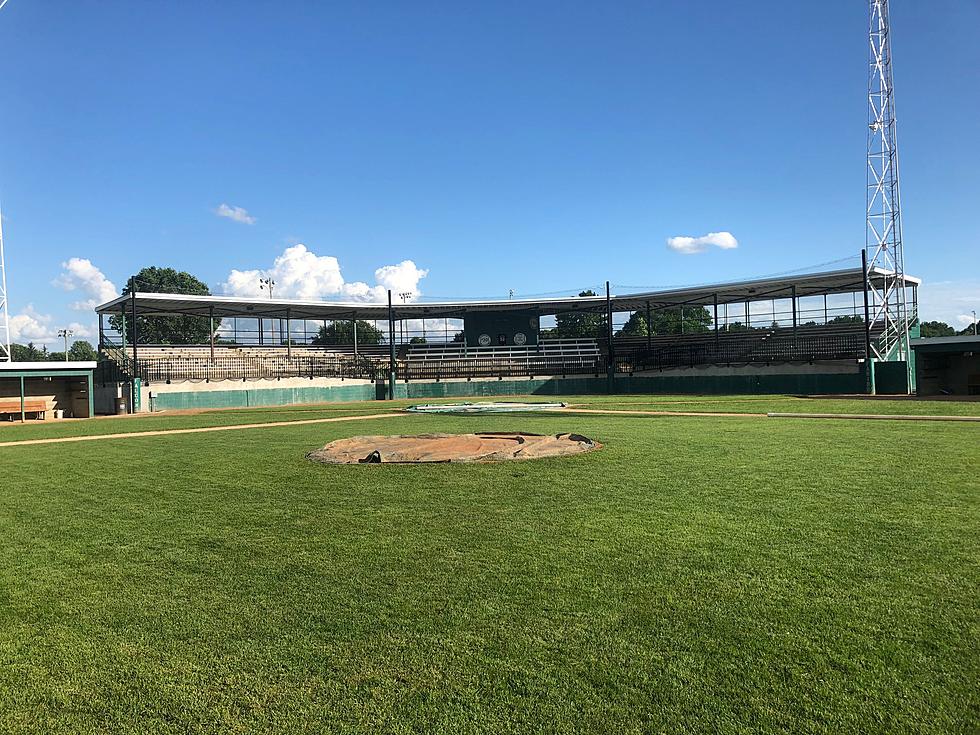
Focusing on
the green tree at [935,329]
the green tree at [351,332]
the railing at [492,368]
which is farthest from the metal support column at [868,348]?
the green tree at [935,329]

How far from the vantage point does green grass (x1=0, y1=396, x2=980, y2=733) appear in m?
3.30

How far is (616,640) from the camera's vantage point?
3.98 metres

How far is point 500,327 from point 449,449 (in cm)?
4610

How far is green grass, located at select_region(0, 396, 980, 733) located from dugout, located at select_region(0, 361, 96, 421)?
81.5 feet

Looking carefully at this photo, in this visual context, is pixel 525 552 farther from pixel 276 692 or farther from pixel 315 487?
pixel 315 487

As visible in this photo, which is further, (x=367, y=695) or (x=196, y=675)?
(x=196, y=675)

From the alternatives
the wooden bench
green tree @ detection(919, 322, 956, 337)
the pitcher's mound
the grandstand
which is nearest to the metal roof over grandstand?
the grandstand

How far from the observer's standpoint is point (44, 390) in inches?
1242

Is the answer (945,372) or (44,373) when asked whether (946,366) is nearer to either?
(945,372)

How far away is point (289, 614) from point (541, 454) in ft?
25.7

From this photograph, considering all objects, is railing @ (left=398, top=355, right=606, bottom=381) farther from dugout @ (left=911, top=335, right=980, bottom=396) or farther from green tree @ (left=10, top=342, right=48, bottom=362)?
green tree @ (left=10, top=342, right=48, bottom=362)

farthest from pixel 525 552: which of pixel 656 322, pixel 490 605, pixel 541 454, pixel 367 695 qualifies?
pixel 656 322

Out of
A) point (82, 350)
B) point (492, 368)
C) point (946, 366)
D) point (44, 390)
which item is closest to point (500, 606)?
point (44, 390)

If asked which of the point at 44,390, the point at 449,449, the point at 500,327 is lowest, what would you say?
the point at 449,449
